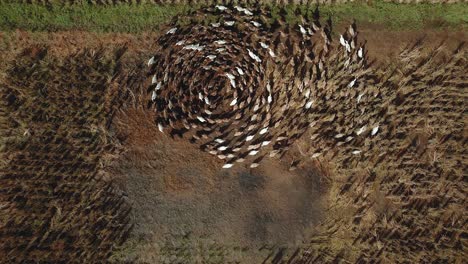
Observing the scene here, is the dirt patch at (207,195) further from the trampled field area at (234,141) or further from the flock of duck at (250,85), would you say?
the flock of duck at (250,85)

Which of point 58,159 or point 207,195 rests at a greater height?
point 58,159

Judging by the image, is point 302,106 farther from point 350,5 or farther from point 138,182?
point 138,182

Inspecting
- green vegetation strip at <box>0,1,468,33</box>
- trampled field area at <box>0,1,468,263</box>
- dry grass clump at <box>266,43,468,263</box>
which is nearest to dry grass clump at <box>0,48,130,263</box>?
trampled field area at <box>0,1,468,263</box>

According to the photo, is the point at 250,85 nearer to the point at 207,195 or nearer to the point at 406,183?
the point at 207,195

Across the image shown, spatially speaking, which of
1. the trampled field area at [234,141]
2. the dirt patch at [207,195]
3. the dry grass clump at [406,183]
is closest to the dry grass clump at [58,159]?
the trampled field area at [234,141]

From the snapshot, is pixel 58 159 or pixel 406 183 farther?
pixel 406 183

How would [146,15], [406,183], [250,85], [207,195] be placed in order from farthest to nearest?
[146,15] < [250,85] < [406,183] < [207,195]

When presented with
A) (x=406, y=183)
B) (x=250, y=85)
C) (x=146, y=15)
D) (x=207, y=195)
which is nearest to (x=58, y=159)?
(x=207, y=195)

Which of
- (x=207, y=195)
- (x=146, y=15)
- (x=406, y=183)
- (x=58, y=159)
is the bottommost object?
(x=207, y=195)
